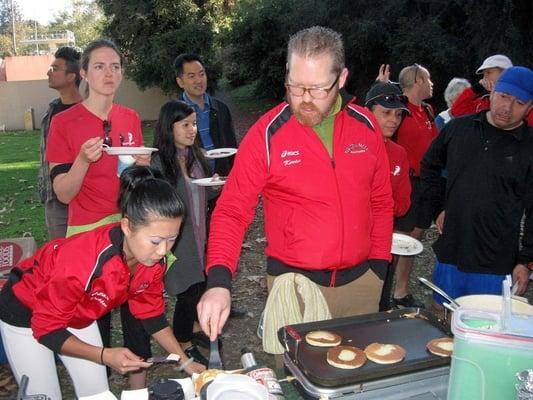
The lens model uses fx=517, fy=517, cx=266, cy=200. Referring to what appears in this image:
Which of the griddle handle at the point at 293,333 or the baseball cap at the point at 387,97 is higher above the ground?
the baseball cap at the point at 387,97

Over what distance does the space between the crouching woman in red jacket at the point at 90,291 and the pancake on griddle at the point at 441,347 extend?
0.83m

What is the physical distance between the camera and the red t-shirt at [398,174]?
349 cm

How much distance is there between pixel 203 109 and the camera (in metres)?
4.38

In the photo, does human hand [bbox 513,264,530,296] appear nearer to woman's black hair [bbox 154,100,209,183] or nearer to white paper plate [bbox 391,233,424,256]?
white paper plate [bbox 391,233,424,256]

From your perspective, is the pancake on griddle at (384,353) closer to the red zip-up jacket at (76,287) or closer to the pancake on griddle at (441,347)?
the pancake on griddle at (441,347)

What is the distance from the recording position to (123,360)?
185 centimetres

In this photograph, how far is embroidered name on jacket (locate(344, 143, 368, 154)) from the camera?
2039 millimetres

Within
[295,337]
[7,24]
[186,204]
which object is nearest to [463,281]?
[295,337]

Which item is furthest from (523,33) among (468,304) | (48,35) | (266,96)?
(48,35)

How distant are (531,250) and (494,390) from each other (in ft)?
5.51

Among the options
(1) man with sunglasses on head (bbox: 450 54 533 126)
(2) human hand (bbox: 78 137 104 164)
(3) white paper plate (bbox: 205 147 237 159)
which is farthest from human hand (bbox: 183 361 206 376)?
(1) man with sunglasses on head (bbox: 450 54 533 126)

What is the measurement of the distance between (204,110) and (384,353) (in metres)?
3.17

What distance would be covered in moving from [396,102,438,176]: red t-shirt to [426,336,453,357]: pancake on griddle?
284 centimetres

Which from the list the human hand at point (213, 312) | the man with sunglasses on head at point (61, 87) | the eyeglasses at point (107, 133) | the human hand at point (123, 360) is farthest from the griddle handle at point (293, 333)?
the man with sunglasses on head at point (61, 87)
